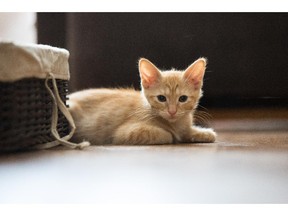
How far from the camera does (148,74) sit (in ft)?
5.15

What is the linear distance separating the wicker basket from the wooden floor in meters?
0.06

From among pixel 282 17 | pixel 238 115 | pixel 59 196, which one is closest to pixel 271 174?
pixel 59 196

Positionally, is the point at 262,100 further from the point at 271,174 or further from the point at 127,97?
the point at 271,174

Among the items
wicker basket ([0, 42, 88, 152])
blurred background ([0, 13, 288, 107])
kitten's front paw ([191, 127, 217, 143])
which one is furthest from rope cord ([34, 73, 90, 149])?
blurred background ([0, 13, 288, 107])

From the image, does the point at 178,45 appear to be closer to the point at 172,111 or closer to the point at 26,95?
the point at 172,111

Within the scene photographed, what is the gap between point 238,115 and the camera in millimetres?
2297

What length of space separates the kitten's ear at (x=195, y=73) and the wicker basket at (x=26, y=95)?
49 cm

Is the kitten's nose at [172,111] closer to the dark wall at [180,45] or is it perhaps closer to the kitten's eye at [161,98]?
the kitten's eye at [161,98]

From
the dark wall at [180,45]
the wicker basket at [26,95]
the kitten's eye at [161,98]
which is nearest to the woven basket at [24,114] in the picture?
the wicker basket at [26,95]

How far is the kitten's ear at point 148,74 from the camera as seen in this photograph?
5.07 ft

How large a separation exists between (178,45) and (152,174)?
1.60m

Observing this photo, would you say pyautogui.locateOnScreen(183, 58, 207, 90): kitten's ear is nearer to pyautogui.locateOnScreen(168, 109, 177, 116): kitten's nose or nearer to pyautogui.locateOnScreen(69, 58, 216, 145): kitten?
pyautogui.locateOnScreen(69, 58, 216, 145): kitten

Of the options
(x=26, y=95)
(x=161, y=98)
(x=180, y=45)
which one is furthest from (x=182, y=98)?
(x=180, y=45)

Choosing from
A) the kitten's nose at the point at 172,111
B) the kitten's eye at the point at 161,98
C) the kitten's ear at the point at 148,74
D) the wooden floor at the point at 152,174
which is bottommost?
the wooden floor at the point at 152,174
